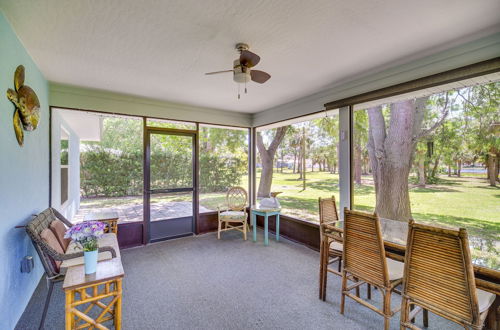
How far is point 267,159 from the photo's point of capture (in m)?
6.12

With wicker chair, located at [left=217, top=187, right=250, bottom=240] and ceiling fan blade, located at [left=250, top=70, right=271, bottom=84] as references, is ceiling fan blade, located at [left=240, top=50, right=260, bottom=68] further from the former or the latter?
wicker chair, located at [left=217, top=187, right=250, bottom=240]

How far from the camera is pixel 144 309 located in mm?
2229

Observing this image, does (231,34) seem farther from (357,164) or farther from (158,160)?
(158,160)

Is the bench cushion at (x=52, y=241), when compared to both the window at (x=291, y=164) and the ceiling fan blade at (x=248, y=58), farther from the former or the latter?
the window at (x=291, y=164)

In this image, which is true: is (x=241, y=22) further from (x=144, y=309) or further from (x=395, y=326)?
(x=395, y=326)

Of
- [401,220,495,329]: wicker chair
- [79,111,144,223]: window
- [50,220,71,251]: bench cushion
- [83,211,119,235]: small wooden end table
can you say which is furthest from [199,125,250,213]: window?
[401,220,495,329]: wicker chair

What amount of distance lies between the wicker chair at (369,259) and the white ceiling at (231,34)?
1.59 m

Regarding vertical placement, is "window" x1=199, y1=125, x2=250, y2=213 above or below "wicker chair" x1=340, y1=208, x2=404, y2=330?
above

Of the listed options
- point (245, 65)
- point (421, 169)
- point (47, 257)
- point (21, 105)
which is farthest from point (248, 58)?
point (421, 169)

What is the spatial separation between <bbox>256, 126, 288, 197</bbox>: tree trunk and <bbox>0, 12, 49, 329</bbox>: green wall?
4.36 metres

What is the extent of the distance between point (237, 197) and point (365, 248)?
3017 mm

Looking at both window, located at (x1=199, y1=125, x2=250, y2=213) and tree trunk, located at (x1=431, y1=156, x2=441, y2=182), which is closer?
tree trunk, located at (x1=431, y1=156, x2=441, y2=182)

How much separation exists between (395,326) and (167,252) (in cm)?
308

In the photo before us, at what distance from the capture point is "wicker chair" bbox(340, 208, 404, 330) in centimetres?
186
